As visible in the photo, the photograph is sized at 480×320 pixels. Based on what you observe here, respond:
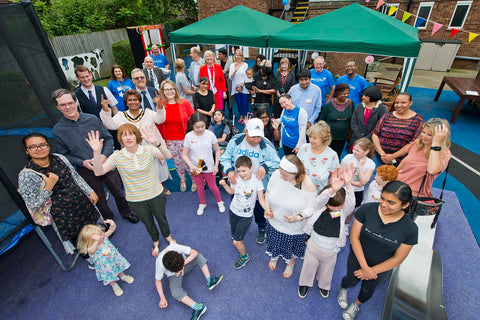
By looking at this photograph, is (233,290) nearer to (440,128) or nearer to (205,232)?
(205,232)

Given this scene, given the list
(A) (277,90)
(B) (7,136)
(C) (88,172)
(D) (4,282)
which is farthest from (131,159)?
(A) (277,90)

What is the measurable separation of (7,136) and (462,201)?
737cm

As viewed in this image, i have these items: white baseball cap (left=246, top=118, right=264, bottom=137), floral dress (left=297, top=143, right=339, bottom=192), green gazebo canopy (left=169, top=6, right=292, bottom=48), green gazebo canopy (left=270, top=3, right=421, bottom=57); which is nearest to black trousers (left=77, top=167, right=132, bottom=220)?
white baseball cap (left=246, top=118, right=264, bottom=137)

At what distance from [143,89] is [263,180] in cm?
305

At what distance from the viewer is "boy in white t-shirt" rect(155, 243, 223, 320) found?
8.33 ft

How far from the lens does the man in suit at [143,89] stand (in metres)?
4.34

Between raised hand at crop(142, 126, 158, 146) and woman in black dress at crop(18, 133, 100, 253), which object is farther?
raised hand at crop(142, 126, 158, 146)

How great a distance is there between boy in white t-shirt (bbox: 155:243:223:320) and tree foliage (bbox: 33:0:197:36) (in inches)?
621

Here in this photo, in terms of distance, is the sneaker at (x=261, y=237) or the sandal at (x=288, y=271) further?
the sneaker at (x=261, y=237)

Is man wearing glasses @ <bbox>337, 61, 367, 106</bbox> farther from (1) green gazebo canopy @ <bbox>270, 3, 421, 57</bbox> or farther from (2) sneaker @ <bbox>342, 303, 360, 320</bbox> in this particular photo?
(2) sneaker @ <bbox>342, 303, 360, 320</bbox>

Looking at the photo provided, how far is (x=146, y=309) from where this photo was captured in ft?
9.51

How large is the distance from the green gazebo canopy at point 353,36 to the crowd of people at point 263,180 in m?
1.98

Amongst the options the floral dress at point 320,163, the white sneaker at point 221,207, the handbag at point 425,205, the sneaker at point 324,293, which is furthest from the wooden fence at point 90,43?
the handbag at point 425,205

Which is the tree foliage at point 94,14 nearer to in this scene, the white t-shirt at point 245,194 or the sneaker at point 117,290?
the sneaker at point 117,290
